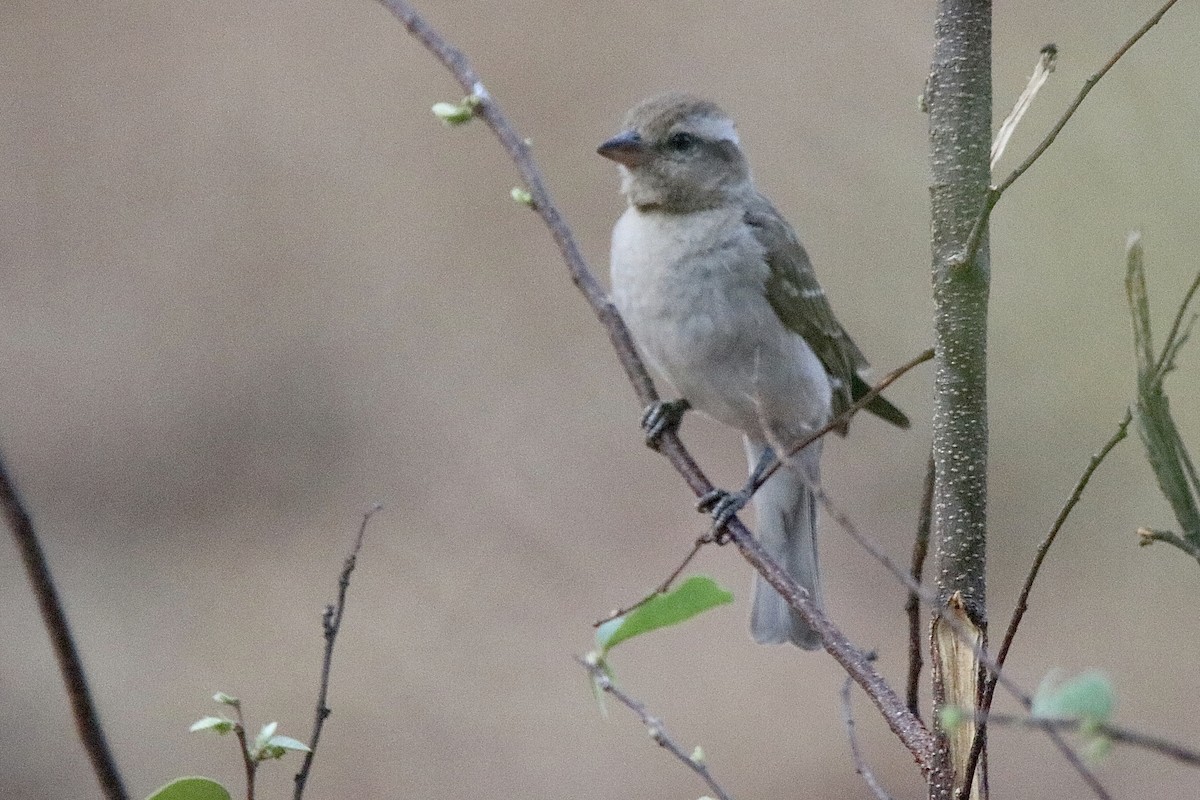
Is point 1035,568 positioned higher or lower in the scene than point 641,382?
lower

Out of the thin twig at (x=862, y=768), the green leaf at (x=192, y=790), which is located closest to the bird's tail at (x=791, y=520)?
the thin twig at (x=862, y=768)

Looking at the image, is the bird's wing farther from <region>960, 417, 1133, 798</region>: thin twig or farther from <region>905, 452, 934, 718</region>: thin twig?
<region>960, 417, 1133, 798</region>: thin twig

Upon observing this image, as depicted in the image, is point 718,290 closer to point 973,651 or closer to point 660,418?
point 660,418

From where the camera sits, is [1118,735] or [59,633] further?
[59,633]

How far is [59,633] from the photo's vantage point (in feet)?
2.49

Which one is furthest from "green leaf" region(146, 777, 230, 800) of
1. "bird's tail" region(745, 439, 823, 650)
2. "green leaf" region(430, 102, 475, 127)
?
"bird's tail" region(745, 439, 823, 650)

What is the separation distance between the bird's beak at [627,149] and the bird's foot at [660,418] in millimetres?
525

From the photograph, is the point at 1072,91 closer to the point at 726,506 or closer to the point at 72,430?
the point at 726,506

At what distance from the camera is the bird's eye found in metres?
2.87

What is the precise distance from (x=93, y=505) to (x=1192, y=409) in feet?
12.0

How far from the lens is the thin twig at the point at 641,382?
1.19 metres

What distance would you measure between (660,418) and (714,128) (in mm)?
1195

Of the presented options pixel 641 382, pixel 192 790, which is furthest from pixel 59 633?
pixel 641 382

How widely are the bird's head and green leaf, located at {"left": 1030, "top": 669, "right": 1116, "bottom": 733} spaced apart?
2.28 m
